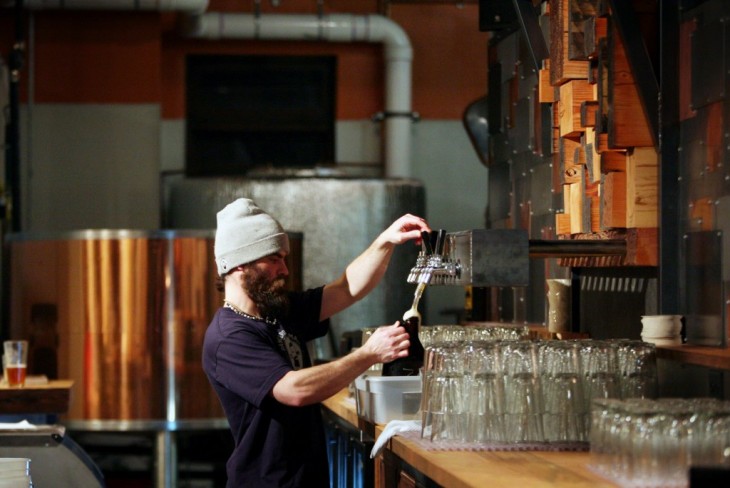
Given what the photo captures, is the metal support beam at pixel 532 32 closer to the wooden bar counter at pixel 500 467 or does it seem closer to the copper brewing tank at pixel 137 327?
the wooden bar counter at pixel 500 467

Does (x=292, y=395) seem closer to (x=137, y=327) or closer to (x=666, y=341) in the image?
(x=666, y=341)

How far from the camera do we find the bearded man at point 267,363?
3408 mm

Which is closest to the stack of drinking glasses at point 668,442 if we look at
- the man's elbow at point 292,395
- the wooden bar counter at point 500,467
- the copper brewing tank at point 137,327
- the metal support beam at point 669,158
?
the wooden bar counter at point 500,467

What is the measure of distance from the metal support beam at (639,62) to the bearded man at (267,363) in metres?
0.76

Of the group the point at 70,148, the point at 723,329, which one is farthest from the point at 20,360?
the point at 70,148

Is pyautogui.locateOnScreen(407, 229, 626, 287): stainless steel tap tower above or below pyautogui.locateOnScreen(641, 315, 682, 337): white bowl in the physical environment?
above

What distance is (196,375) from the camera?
22.2 feet

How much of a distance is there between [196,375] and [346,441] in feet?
8.17

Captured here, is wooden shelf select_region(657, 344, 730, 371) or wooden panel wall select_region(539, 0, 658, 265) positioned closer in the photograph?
wooden shelf select_region(657, 344, 730, 371)

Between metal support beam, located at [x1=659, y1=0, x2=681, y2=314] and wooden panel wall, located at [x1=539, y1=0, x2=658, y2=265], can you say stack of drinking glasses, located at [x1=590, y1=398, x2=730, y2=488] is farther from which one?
wooden panel wall, located at [x1=539, y1=0, x2=658, y2=265]

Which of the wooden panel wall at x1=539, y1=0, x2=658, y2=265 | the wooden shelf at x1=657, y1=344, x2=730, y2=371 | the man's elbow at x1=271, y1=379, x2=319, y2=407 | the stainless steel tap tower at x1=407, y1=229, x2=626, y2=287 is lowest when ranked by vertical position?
the man's elbow at x1=271, y1=379, x2=319, y2=407

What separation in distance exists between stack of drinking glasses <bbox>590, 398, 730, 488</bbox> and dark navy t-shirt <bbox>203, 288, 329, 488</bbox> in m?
1.30

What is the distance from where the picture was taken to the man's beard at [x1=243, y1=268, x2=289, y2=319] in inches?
146

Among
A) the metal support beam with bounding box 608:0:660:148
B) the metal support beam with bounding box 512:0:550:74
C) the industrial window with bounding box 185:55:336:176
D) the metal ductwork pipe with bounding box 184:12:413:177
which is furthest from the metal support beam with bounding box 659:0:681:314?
the industrial window with bounding box 185:55:336:176
